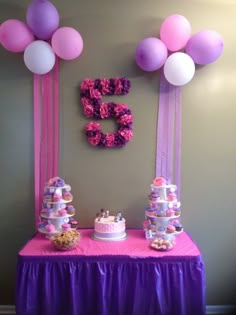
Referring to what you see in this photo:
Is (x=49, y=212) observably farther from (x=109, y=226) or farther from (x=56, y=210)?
(x=109, y=226)

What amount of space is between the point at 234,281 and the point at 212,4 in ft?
7.21

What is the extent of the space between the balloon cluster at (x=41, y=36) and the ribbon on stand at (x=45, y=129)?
166 mm

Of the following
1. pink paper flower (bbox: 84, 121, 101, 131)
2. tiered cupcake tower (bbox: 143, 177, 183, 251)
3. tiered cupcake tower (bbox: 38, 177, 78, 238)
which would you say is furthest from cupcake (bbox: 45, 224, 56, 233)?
pink paper flower (bbox: 84, 121, 101, 131)

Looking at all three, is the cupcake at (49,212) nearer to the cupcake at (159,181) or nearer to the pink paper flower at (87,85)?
the cupcake at (159,181)

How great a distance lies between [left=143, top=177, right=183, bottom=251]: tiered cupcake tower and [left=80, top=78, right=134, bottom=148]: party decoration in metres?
0.46

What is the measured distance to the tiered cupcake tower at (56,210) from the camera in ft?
7.42

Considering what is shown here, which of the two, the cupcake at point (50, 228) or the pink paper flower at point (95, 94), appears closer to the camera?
the cupcake at point (50, 228)

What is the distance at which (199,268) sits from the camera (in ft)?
6.49

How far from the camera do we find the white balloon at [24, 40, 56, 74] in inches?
88.7

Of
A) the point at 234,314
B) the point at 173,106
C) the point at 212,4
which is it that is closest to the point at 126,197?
the point at 173,106

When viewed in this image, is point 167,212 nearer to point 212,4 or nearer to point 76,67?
point 76,67

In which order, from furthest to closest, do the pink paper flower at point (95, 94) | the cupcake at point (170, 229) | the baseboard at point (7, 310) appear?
the baseboard at point (7, 310) → the pink paper flower at point (95, 94) → the cupcake at point (170, 229)

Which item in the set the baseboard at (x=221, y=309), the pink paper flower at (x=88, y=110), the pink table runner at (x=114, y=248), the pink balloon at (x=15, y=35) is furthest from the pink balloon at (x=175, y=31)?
the baseboard at (x=221, y=309)

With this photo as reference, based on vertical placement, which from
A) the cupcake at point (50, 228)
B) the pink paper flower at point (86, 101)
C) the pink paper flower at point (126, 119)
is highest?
the pink paper flower at point (86, 101)
